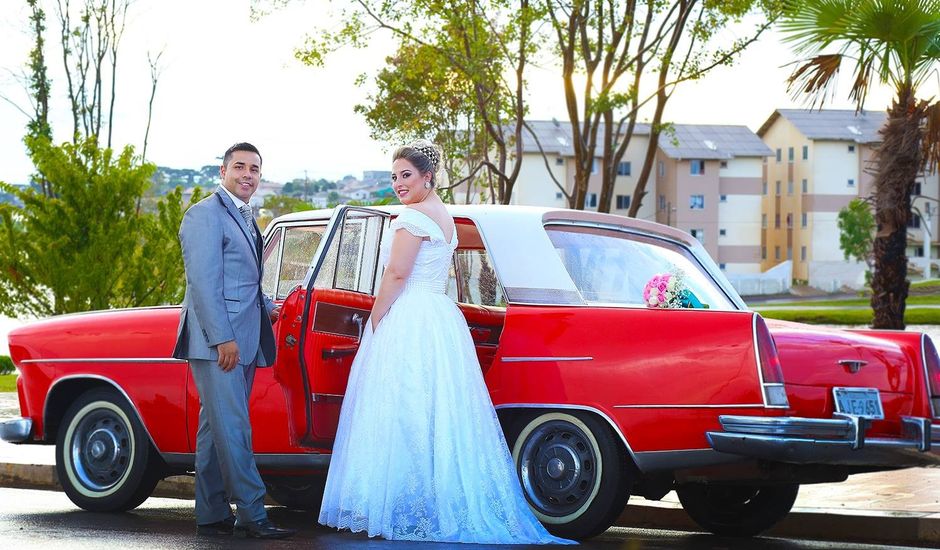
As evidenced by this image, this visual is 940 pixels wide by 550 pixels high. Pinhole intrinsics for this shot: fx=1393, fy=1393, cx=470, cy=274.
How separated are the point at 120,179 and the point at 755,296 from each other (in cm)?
6288

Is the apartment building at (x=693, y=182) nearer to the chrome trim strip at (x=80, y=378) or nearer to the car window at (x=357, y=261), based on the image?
the chrome trim strip at (x=80, y=378)

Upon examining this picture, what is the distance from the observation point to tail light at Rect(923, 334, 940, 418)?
6863 mm

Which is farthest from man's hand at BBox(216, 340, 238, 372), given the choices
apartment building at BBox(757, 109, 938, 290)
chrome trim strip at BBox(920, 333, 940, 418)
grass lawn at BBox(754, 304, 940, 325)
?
apartment building at BBox(757, 109, 938, 290)

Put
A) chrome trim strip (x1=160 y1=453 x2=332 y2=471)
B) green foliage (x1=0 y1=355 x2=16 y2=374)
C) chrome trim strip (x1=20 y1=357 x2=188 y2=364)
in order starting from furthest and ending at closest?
green foliage (x1=0 y1=355 x2=16 y2=374) < chrome trim strip (x1=20 y1=357 x2=188 y2=364) < chrome trim strip (x1=160 y1=453 x2=332 y2=471)

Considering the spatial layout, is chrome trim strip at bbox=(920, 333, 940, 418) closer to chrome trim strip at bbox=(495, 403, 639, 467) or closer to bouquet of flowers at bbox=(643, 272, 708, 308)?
bouquet of flowers at bbox=(643, 272, 708, 308)

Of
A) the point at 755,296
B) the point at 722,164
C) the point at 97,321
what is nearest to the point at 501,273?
the point at 97,321

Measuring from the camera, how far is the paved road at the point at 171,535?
269 inches

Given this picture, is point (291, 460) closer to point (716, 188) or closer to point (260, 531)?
point (260, 531)

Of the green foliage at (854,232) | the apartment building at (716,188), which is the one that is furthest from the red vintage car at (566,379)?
the apartment building at (716,188)

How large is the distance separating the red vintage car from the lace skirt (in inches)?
7.4

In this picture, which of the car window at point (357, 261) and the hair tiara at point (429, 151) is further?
the car window at point (357, 261)

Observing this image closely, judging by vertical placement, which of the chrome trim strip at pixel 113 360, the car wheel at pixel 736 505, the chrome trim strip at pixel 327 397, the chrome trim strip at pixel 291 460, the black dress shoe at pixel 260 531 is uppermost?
the chrome trim strip at pixel 113 360

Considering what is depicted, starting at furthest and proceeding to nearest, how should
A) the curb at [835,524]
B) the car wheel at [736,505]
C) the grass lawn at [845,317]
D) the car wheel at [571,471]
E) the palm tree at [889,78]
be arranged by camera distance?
the grass lawn at [845,317]
the palm tree at [889,78]
the car wheel at [736,505]
the curb at [835,524]
the car wheel at [571,471]

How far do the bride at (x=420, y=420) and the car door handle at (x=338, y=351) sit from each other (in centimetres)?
16
